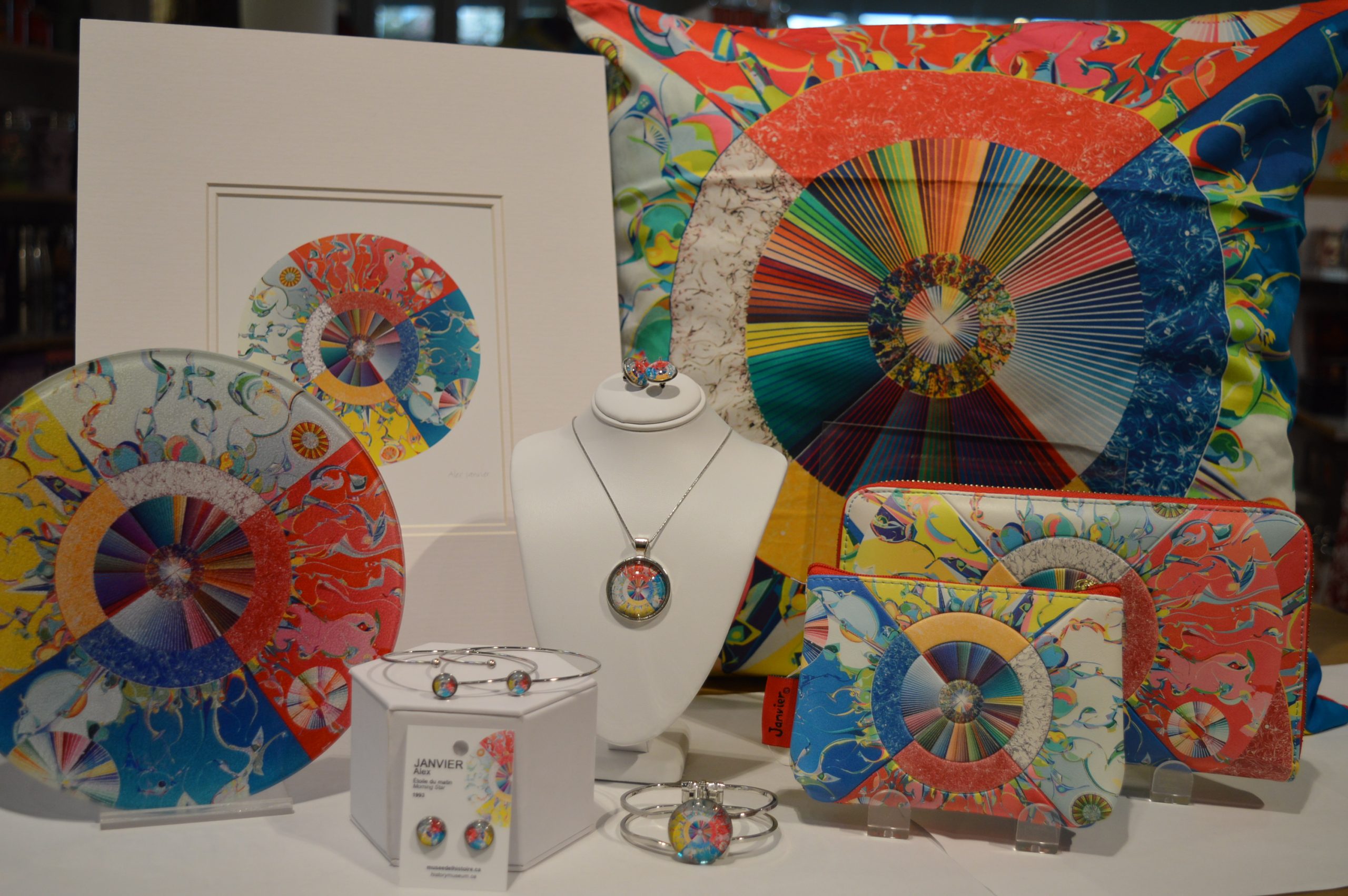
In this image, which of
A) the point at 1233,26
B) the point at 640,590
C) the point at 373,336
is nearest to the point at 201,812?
the point at 640,590

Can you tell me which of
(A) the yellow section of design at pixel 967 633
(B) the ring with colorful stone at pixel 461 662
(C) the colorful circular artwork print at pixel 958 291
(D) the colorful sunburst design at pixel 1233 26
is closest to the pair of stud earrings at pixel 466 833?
(B) the ring with colorful stone at pixel 461 662

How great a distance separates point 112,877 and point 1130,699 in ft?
3.27

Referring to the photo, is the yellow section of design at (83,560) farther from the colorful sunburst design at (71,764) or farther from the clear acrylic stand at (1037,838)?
the clear acrylic stand at (1037,838)

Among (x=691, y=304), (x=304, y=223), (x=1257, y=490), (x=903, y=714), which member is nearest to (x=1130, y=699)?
(x=903, y=714)

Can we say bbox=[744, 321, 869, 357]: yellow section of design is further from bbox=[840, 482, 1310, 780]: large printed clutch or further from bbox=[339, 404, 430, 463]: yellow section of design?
bbox=[339, 404, 430, 463]: yellow section of design

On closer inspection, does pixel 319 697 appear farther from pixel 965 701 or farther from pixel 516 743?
pixel 965 701

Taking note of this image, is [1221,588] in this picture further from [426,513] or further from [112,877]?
[112,877]

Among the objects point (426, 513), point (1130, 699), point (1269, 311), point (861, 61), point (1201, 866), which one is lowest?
point (1201, 866)

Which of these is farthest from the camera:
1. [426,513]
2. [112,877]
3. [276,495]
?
[426,513]

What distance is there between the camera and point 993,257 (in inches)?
51.8

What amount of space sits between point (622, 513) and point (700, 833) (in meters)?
0.33

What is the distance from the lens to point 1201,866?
3.10 feet

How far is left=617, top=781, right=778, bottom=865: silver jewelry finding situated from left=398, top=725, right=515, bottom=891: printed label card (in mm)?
153

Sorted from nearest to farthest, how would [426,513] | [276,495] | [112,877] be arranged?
[112,877]
[276,495]
[426,513]
